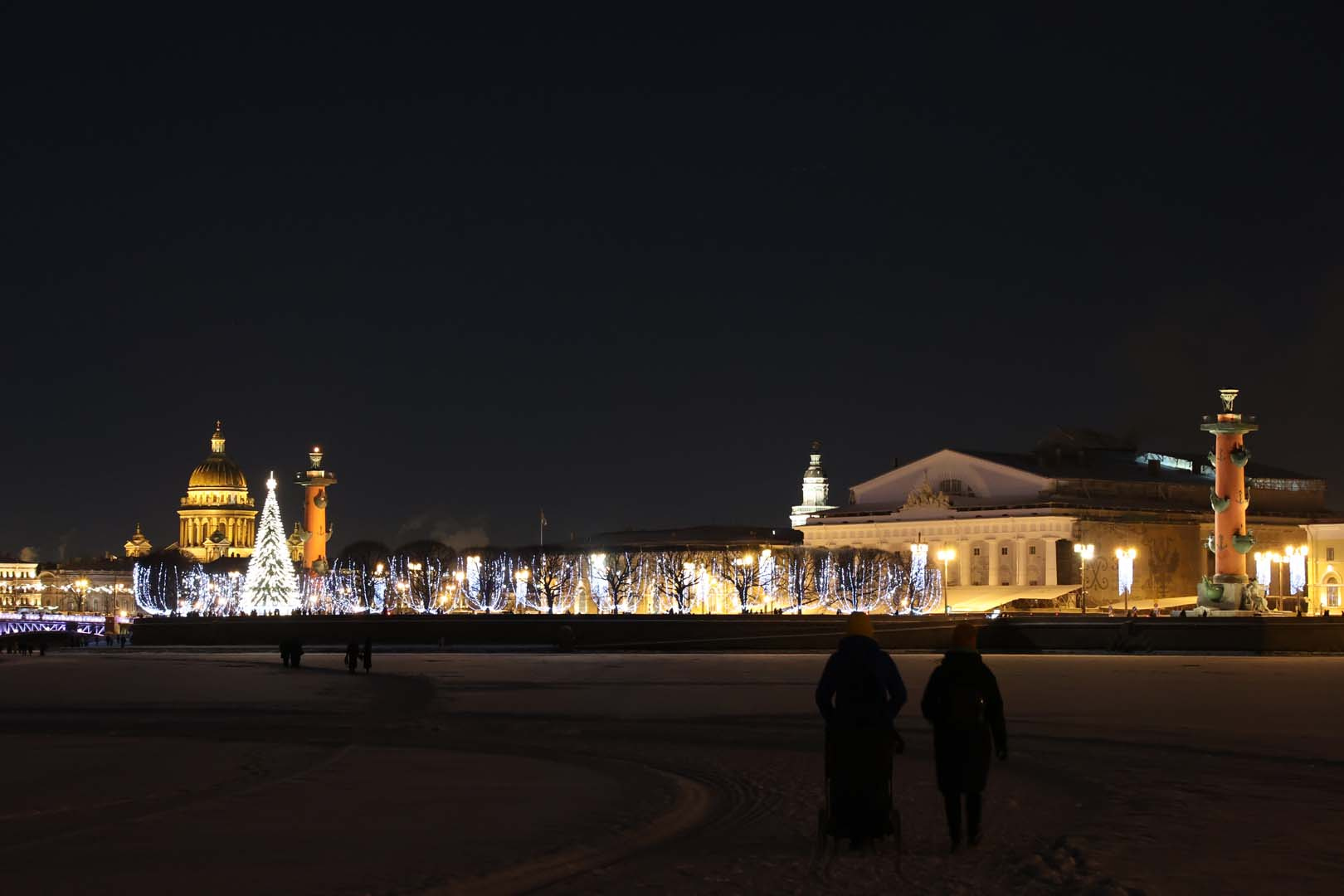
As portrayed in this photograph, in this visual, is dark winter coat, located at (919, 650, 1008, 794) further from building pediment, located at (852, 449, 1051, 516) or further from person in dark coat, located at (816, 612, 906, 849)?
building pediment, located at (852, 449, 1051, 516)

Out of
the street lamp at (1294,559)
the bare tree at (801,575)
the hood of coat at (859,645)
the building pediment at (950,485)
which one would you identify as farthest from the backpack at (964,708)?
the building pediment at (950,485)

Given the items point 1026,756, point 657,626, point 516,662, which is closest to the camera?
point 1026,756

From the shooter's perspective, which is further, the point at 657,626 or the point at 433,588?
the point at 433,588

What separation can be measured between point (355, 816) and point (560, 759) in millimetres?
5055

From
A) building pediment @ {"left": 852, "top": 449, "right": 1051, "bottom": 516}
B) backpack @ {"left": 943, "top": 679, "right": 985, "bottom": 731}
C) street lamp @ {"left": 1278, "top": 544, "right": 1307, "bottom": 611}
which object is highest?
building pediment @ {"left": 852, "top": 449, "right": 1051, "bottom": 516}

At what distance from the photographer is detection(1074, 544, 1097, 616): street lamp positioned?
90.2m

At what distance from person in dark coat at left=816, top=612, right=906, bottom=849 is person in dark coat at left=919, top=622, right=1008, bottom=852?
28cm

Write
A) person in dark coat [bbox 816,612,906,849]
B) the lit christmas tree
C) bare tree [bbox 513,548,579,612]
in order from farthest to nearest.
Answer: bare tree [bbox 513,548,579,612] < the lit christmas tree < person in dark coat [bbox 816,612,906,849]

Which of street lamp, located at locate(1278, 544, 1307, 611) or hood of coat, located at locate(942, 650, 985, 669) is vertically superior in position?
street lamp, located at locate(1278, 544, 1307, 611)

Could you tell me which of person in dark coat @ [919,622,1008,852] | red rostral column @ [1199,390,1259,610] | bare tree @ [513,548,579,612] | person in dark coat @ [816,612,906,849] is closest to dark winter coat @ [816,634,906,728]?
person in dark coat @ [816,612,906,849]

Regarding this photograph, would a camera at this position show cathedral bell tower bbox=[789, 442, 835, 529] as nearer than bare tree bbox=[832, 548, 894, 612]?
No

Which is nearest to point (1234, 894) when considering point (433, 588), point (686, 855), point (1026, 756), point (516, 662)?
point (686, 855)

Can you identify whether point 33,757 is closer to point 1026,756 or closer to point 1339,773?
point 1026,756

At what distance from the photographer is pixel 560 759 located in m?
20.5
